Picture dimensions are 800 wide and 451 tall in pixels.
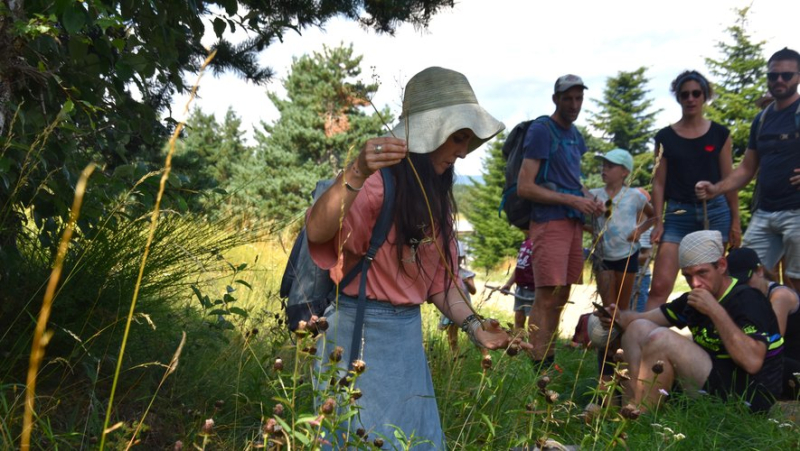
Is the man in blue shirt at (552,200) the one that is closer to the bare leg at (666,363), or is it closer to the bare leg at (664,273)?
the bare leg at (664,273)

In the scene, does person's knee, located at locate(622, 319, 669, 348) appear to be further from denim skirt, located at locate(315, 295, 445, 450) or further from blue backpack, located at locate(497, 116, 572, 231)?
denim skirt, located at locate(315, 295, 445, 450)

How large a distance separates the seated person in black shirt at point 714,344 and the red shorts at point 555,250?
100 centimetres

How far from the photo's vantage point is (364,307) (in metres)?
2.35

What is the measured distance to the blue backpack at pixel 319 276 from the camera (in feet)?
7.66

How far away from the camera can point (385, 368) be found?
2.41 m

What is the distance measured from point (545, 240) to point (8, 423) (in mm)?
3387

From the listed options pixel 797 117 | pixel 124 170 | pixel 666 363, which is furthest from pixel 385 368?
pixel 797 117

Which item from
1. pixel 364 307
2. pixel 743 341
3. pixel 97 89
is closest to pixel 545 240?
pixel 743 341

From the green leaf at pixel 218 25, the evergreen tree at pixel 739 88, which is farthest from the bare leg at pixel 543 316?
the evergreen tree at pixel 739 88

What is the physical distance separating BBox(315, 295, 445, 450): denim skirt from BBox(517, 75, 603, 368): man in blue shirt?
7.94 ft

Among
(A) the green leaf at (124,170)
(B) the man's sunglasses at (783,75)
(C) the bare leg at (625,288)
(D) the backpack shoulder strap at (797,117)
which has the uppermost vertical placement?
(B) the man's sunglasses at (783,75)

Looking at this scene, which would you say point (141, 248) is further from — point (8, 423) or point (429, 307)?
point (429, 307)

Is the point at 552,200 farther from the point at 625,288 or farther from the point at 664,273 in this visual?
the point at 625,288

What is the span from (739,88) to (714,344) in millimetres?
28879
